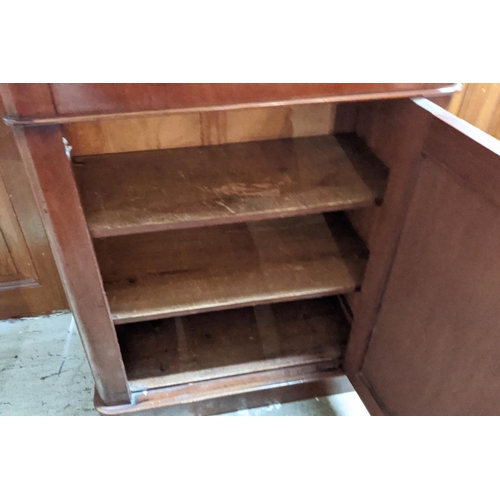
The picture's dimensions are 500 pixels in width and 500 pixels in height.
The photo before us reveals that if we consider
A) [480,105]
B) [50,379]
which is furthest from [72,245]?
[480,105]

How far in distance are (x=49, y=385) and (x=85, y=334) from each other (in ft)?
1.80

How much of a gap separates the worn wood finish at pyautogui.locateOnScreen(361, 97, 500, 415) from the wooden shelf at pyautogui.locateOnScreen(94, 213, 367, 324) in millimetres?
213

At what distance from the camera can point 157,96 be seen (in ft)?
2.02

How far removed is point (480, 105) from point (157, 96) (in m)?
0.95

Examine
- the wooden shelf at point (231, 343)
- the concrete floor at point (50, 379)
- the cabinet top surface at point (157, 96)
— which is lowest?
the concrete floor at point (50, 379)

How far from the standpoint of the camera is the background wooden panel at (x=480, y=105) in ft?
3.72

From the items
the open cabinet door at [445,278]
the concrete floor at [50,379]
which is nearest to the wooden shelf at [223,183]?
the open cabinet door at [445,278]

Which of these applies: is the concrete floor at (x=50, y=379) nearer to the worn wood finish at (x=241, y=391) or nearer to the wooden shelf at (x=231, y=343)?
the worn wood finish at (x=241, y=391)

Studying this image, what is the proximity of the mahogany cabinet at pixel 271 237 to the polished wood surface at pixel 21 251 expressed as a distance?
317 millimetres

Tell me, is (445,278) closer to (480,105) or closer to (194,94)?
(194,94)

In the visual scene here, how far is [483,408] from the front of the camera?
679 millimetres

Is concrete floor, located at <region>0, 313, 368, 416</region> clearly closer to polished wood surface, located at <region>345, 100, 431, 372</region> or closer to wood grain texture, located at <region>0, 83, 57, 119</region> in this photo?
polished wood surface, located at <region>345, 100, 431, 372</region>

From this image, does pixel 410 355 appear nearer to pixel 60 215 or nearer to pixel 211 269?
pixel 211 269
